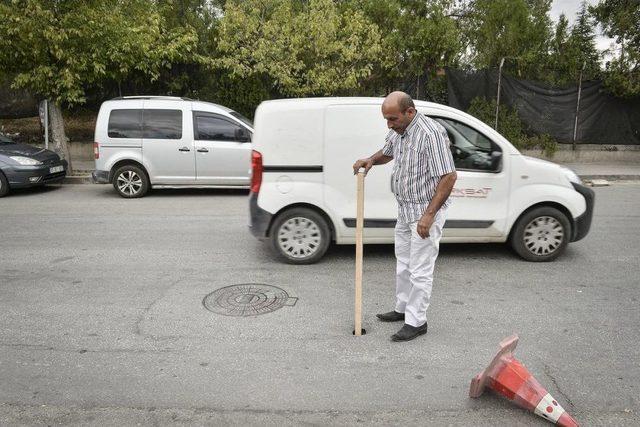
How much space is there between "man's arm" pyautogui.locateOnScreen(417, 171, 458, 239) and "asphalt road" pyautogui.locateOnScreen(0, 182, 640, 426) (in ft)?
3.21

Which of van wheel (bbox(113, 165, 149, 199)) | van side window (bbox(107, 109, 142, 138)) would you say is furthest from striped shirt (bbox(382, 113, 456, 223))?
van side window (bbox(107, 109, 142, 138))

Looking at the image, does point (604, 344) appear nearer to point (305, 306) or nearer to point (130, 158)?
point (305, 306)

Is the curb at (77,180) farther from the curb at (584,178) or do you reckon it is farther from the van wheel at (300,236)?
the van wheel at (300,236)

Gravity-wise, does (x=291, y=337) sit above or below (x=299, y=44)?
below

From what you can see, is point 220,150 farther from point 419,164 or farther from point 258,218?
point 419,164

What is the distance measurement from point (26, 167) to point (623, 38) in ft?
47.5

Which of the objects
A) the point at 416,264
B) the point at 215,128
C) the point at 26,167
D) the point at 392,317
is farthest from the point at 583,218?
the point at 26,167

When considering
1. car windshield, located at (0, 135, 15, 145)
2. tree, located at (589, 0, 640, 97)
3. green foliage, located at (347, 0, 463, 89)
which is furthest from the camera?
green foliage, located at (347, 0, 463, 89)

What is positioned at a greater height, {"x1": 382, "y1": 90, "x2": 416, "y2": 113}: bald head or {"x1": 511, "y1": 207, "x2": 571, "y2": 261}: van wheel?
{"x1": 382, "y1": 90, "x2": 416, "y2": 113}: bald head

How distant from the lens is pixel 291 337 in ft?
14.4

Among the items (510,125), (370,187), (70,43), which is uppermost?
(70,43)

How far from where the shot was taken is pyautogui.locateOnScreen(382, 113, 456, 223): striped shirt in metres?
3.94

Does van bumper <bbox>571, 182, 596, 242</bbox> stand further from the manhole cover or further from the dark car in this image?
the dark car

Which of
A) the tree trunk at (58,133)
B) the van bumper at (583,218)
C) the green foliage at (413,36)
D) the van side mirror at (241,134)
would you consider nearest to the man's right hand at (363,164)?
the van bumper at (583,218)
